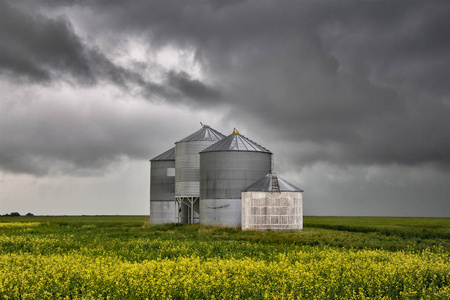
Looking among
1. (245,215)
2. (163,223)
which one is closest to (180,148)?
(163,223)

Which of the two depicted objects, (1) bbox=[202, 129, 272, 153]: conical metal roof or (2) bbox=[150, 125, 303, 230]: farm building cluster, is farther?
(1) bbox=[202, 129, 272, 153]: conical metal roof

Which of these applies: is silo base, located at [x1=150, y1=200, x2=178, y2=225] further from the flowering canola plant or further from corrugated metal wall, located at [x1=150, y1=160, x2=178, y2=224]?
the flowering canola plant

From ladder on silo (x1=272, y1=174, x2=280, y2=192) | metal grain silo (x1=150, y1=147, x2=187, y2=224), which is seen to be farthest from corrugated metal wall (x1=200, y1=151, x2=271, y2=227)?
metal grain silo (x1=150, y1=147, x2=187, y2=224)

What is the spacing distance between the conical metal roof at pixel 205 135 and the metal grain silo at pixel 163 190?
5139 mm

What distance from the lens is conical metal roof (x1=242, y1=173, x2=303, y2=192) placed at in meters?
47.3

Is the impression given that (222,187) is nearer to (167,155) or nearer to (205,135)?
(205,135)

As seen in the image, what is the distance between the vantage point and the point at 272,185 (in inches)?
1875

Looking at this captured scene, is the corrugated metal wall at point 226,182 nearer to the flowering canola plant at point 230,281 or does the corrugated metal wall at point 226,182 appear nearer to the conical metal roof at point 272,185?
the conical metal roof at point 272,185

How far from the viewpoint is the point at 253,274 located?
61.2 ft

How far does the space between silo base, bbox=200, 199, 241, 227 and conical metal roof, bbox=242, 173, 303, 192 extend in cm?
283

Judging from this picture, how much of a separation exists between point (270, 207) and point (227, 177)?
594 centimetres

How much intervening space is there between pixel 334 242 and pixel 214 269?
18510 millimetres

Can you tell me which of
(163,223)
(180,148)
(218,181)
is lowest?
(163,223)

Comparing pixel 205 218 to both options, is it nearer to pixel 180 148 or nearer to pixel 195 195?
pixel 195 195
